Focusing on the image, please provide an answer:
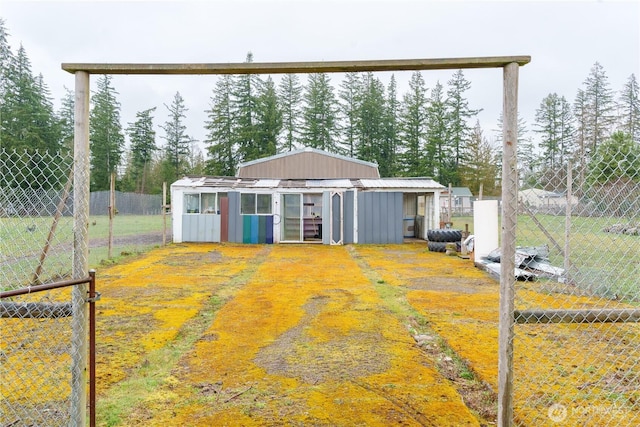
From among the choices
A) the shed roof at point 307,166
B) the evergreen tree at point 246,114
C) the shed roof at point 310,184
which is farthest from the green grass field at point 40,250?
the evergreen tree at point 246,114

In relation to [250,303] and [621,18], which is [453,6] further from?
[250,303]

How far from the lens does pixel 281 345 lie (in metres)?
3.89

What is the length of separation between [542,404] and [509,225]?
1.48 metres

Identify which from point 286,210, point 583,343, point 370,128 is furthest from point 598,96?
point 583,343

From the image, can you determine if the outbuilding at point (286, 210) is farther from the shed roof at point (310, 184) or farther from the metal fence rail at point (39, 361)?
the metal fence rail at point (39, 361)

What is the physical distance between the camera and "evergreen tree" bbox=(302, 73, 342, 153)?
34.4m

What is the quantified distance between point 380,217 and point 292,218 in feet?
11.0

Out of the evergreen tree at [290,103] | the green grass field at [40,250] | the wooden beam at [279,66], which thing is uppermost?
the evergreen tree at [290,103]

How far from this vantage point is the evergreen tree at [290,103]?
35.2 metres

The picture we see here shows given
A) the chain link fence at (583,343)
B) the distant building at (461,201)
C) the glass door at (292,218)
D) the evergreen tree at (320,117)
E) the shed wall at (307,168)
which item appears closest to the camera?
the chain link fence at (583,343)

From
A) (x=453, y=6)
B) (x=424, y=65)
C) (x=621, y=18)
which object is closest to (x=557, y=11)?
(x=621, y=18)

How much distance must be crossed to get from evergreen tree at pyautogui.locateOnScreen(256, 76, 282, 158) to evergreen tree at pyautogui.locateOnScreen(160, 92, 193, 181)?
902 cm

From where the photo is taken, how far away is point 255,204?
14.4 m

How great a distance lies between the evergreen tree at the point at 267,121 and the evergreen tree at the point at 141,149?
11.5 meters
